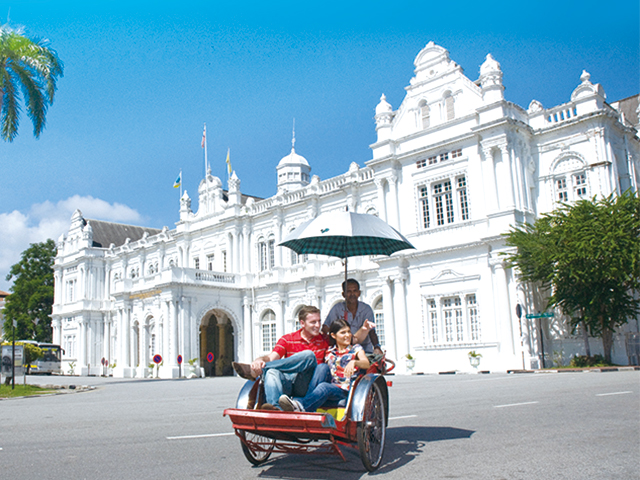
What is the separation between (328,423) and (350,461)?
4.02 ft

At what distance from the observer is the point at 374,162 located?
29.0 m

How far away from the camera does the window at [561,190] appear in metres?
24.9

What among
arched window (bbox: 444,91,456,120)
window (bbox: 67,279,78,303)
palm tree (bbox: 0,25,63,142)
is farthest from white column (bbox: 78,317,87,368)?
arched window (bbox: 444,91,456,120)

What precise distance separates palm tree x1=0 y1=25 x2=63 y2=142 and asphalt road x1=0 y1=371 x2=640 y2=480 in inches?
646

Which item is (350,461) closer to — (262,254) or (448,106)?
(448,106)

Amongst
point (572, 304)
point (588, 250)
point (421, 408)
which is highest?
point (588, 250)

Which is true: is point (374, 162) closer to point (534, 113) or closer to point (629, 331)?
point (534, 113)

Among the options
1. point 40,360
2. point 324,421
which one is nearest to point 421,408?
point 324,421

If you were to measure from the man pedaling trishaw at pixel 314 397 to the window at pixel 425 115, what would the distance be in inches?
929

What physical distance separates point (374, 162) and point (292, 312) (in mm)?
10788

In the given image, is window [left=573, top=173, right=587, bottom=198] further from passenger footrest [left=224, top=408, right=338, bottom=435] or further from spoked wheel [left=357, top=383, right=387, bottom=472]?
passenger footrest [left=224, top=408, right=338, bottom=435]

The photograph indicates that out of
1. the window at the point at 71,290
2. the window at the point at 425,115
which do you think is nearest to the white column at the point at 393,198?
the window at the point at 425,115

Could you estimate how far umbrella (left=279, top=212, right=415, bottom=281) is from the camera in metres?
6.89

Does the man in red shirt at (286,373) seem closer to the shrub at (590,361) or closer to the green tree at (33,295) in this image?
the shrub at (590,361)
